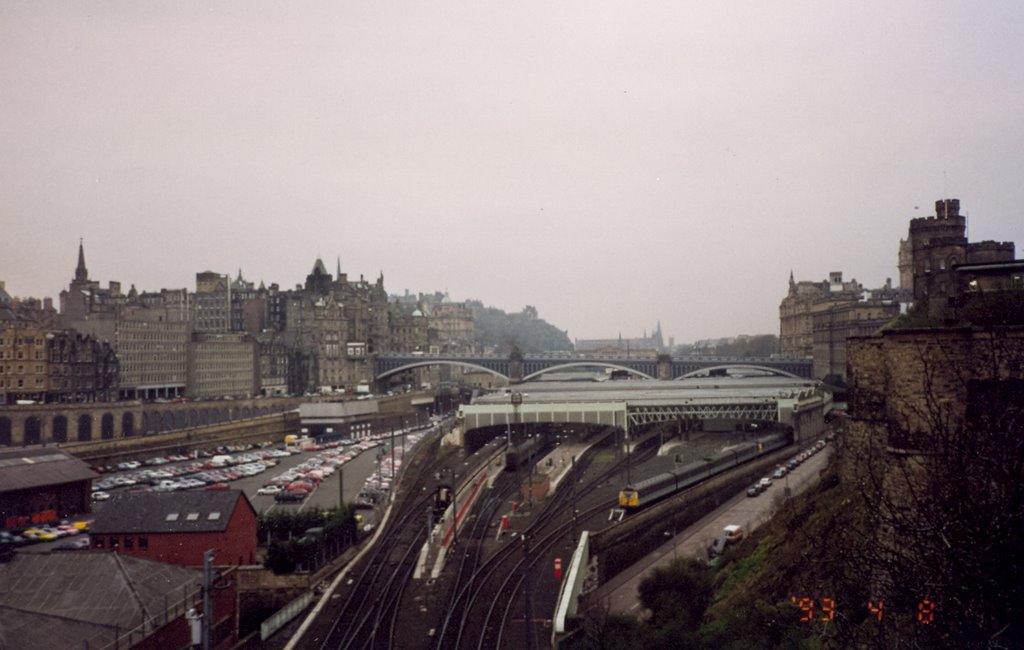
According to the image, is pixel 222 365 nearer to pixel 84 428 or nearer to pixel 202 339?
pixel 202 339

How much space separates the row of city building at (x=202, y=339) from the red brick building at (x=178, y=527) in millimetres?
32998

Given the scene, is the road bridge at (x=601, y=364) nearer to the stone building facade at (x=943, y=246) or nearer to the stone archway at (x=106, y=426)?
the stone archway at (x=106, y=426)

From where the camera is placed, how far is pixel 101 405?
57.3 metres

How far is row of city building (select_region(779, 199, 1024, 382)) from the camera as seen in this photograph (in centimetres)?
1348

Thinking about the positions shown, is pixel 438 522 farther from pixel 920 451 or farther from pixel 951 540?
pixel 951 540

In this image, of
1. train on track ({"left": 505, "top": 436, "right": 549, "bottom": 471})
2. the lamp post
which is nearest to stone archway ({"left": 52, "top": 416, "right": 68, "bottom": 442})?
train on track ({"left": 505, "top": 436, "right": 549, "bottom": 471})

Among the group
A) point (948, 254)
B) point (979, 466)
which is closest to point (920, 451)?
point (979, 466)

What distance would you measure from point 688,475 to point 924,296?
11.7 m

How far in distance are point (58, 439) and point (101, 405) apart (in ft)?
15.1

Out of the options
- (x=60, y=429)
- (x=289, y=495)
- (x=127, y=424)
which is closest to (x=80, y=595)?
(x=289, y=495)

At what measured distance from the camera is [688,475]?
3400 cm

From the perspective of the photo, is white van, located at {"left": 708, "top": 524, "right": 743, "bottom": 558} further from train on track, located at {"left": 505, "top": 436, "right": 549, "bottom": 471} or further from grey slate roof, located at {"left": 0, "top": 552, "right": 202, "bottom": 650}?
grey slate roof, located at {"left": 0, "top": 552, "right": 202, "bottom": 650}

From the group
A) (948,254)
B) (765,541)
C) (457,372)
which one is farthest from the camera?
(457,372)

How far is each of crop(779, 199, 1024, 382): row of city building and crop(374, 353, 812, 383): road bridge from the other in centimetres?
376
